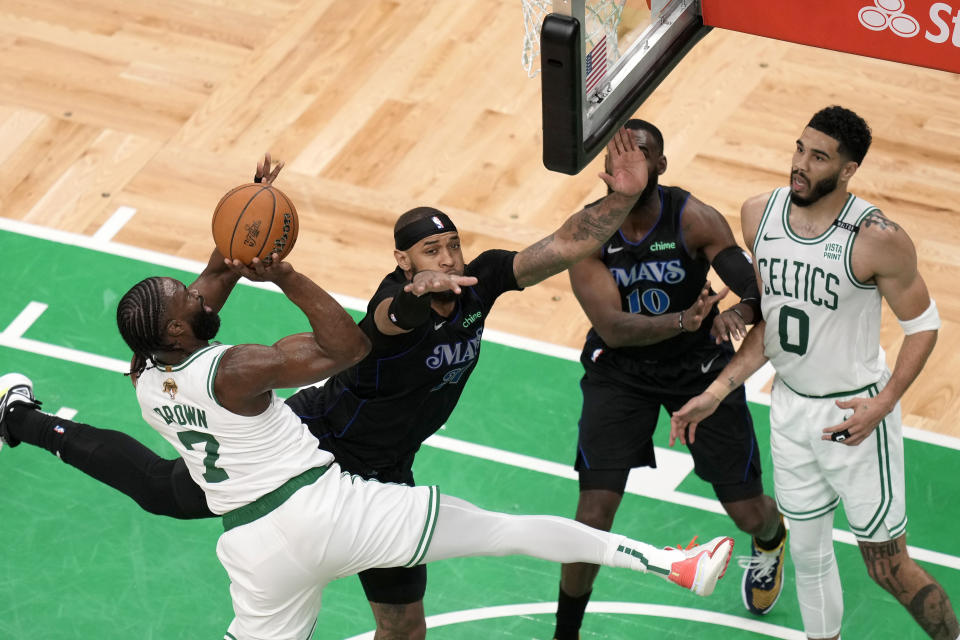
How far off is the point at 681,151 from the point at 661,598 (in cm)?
383

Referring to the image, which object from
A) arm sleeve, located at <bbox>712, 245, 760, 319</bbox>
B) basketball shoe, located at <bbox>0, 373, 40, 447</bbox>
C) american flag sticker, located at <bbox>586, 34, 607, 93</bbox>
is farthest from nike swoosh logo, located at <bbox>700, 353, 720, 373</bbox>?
basketball shoe, located at <bbox>0, 373, 40, 447</bbox>

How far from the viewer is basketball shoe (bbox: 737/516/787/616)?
7734mm

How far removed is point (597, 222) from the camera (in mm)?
6641

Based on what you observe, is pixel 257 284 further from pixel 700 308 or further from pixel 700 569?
pixel 700 569

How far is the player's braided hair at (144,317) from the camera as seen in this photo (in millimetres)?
6148

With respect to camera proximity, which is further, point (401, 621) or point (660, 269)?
point (660, 269)

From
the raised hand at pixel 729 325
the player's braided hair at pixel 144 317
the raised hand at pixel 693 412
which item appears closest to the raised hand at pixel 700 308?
the raised hand at pixel 729 325

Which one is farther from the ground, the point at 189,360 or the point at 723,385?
the point at 189,360

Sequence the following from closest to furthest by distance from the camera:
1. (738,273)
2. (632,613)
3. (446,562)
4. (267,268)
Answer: (267,268)
(738,273)
(632,613)
(446,562)

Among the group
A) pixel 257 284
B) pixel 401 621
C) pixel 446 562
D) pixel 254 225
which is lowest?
pixel 446 562

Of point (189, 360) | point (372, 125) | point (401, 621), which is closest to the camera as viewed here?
point (189, 360)

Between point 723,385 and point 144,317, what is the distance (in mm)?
2362

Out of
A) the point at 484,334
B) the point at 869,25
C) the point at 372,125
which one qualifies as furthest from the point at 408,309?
the point at 372,125

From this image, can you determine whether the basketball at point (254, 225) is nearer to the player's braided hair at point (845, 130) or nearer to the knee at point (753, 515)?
the player's braided hair at point (845, 130)
